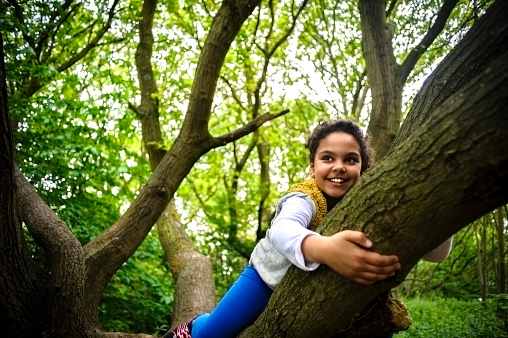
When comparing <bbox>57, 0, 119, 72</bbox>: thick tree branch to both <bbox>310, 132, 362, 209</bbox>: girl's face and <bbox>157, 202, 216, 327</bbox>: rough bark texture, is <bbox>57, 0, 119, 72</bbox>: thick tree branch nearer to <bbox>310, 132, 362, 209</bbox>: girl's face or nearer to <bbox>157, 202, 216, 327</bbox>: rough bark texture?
<bbox>157, 202, 216, 327</bbox>: rough bark texture

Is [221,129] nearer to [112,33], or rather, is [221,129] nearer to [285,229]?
[112,33]

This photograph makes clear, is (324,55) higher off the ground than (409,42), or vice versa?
(324,55)

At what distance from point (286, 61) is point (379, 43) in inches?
241

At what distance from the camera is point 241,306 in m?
1.95

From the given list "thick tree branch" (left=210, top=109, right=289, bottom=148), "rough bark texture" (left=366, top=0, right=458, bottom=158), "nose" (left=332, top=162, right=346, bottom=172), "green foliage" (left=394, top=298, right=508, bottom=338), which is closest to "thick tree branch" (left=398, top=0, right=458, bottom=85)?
"rough bark texture" (left=366, top=0, right=458, bottom=158)

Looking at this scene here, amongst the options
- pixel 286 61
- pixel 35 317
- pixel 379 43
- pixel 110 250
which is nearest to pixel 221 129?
pixel 286 61

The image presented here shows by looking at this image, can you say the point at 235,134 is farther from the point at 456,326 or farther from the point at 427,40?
the point at 456,326

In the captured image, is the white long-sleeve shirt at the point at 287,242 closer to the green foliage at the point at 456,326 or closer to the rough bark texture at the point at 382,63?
the rough bark texture at the point at 382,63

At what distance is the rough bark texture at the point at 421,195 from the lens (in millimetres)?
1067

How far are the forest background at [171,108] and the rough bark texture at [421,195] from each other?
852mm

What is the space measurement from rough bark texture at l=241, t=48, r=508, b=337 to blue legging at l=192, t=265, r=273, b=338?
14.2 inches

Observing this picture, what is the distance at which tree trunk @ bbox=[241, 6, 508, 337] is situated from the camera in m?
1.07

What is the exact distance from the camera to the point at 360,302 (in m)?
1.43

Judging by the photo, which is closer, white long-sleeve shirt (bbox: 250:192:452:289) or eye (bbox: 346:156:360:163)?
white long-sleeve shirt (bbox: 250:192:452:289)
